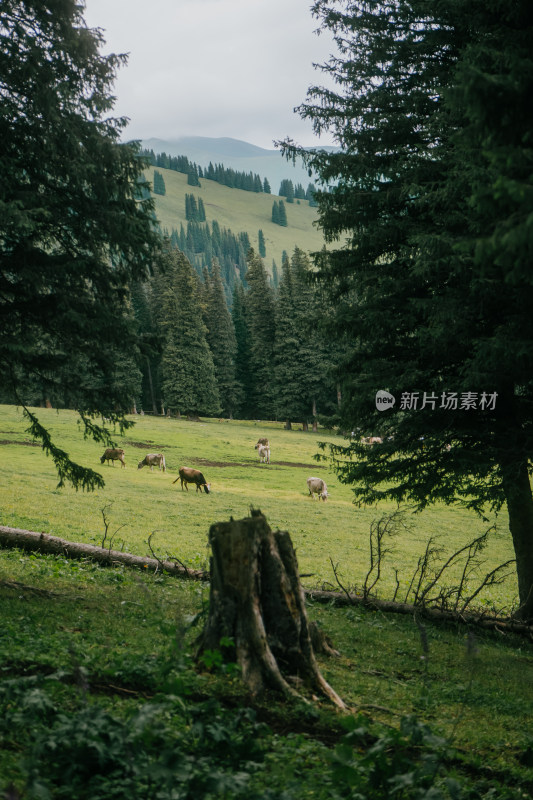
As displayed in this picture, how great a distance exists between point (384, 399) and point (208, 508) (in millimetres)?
15599

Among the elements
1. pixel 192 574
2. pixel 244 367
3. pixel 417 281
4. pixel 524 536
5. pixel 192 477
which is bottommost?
pixel 192 477

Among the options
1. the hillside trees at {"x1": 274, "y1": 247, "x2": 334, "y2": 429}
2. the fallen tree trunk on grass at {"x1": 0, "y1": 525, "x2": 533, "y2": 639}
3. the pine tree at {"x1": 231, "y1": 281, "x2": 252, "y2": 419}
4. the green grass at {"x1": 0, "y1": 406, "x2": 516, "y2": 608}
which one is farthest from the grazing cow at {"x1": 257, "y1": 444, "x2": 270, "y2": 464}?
the pine tree at {"x1": 231, "y1": 281, "x2": 252, "y2": 419}

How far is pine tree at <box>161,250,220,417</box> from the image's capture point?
59844mm

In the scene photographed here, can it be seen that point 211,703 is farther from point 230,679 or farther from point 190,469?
point 190,469

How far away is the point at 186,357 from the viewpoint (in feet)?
197

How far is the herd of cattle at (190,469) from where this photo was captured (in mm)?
29641

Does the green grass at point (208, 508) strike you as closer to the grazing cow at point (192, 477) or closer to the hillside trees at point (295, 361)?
the grazing cow at point (192, 477)

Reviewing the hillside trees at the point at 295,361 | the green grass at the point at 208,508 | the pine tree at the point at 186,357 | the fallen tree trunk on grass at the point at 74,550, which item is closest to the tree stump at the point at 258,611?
the green grass at the point at 208,508

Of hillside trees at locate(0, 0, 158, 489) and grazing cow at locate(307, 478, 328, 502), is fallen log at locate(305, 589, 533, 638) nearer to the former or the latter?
hillside trees at locate(0, 0, 158, 489)

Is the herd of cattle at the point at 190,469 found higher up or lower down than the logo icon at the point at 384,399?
lower down

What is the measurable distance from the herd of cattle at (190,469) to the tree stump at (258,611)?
65.5 ft

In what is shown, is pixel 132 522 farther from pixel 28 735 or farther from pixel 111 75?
pixel 28 735

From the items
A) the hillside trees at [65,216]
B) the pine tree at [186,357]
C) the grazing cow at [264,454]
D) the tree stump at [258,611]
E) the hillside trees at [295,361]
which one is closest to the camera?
the tree stump at [258,611]

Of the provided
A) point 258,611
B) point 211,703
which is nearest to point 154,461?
point 258,611
